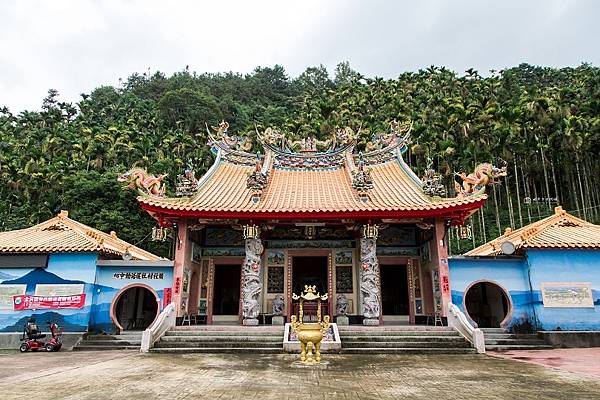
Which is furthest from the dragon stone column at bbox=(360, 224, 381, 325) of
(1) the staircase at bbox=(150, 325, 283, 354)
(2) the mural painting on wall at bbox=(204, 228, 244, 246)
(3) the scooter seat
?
(3) the scooter seat

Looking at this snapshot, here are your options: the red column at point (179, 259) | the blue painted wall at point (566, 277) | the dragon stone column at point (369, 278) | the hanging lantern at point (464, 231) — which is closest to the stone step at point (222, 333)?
the red column at point (179, 259)

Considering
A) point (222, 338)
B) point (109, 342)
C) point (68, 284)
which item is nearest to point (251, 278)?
point (222, 338)

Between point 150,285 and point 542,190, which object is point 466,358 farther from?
point 542,190

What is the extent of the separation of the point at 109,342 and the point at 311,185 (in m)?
8.35

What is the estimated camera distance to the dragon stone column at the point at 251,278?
38.5ft

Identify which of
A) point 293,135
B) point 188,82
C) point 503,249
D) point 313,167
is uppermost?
point 188,82

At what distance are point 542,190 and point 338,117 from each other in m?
23.1

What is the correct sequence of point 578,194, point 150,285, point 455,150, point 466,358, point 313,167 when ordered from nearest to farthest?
1. point 466,358
2. point 150,285
3. point 313,167
4. point 455,150
5. point 578,194

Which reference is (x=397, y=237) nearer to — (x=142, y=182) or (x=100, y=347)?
(x=142, y=182)

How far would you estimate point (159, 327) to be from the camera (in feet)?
34.3

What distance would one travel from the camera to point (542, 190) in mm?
39688

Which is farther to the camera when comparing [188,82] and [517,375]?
[188,82]

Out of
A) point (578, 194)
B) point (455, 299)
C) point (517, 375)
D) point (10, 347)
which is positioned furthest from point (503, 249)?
point (578, 194)

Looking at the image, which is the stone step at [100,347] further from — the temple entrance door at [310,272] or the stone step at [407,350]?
the temple entrance door at [310,272]
